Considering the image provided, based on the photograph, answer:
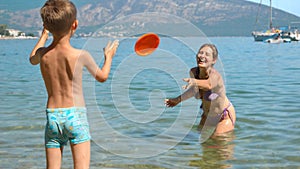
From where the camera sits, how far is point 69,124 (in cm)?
388

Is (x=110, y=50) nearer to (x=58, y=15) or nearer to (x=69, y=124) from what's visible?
(x=58, y=15)

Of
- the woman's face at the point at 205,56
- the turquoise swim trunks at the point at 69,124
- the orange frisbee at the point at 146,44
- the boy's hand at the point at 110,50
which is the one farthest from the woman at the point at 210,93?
the turquoise swim trunks at the point at 69,124

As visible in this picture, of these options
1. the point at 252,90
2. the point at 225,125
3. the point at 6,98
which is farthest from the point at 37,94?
the point at 225,125

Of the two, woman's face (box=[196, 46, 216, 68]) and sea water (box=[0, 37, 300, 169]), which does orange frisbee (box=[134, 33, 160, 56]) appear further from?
woman's face (box=[196, 46, 216, 68])

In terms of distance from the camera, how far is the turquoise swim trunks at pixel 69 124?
3.88m

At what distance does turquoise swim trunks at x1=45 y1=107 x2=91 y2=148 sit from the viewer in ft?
12.7

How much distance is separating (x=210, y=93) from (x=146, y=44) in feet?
5.99

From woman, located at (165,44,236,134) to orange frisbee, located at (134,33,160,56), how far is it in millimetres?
804

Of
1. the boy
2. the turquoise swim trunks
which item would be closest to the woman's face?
the boy

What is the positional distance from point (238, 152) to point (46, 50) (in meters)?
3.34

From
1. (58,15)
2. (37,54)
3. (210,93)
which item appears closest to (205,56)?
(210,93)

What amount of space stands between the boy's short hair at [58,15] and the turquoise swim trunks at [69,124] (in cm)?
68

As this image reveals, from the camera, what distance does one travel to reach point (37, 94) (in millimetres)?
12922

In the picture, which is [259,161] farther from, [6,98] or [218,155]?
[6,98]
